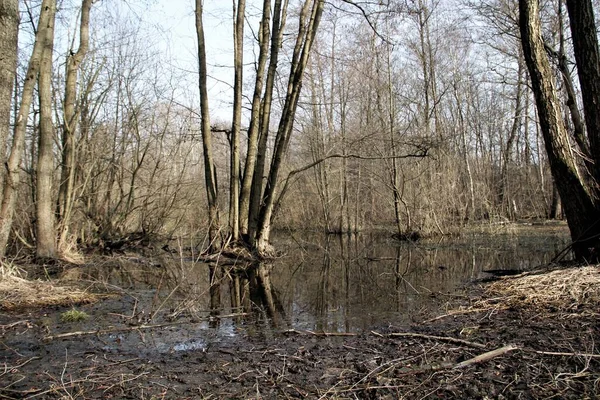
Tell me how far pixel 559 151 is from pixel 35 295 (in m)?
7.28

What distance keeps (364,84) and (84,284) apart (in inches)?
626

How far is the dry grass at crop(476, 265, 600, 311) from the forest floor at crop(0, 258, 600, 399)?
0.07ft

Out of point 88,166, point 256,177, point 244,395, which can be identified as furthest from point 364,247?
point 244,395

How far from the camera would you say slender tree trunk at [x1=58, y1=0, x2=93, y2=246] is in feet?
37.4

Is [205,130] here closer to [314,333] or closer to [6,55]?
[6,55]

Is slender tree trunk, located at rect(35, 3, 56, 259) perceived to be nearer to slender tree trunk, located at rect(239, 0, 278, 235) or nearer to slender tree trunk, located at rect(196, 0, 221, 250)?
slender tree trunk, located at rect(196, 0, 221, 250)

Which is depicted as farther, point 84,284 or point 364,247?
point 364,247

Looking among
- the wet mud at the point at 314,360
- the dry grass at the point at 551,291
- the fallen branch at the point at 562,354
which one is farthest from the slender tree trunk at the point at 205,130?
the fallen branch at the point at 562,354

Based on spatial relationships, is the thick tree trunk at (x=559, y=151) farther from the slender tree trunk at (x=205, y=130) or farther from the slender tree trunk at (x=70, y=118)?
the slender tree trunk at (x=70, y=118)

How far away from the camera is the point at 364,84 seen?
20406 mm

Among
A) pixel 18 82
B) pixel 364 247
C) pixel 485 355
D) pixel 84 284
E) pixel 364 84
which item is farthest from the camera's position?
pixel 364 84

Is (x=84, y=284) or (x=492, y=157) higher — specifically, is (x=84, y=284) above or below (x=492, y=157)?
below

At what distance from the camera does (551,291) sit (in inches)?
196

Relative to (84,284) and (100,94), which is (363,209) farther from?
(84,284)
